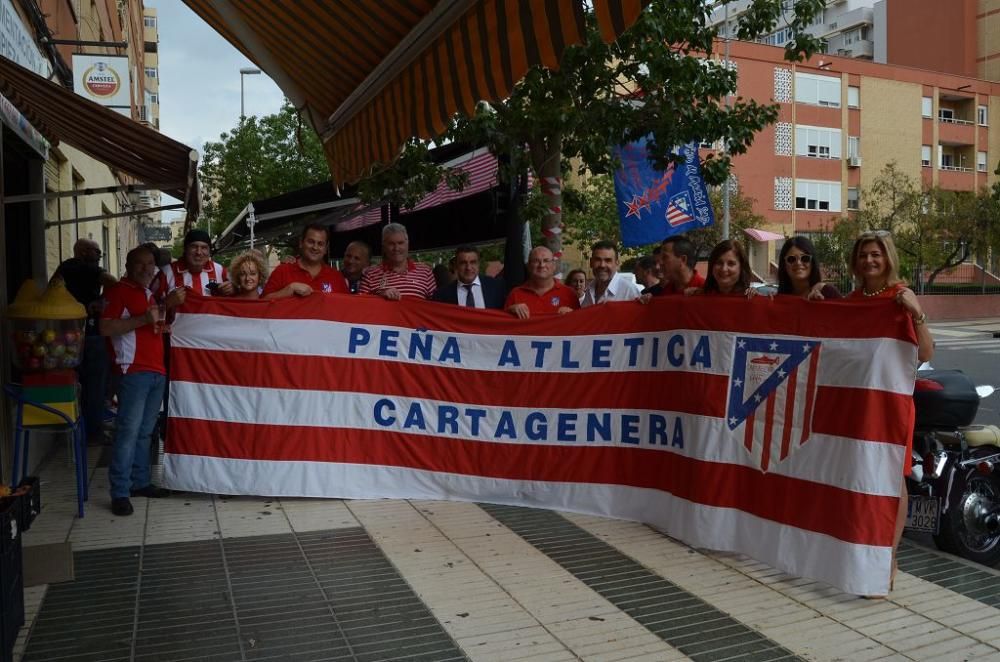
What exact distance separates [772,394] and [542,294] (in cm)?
216

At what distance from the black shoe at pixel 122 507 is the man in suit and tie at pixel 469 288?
9.46 feet

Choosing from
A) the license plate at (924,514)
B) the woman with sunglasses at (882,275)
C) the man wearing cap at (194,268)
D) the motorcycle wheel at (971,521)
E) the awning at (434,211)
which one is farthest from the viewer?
the awning at (434,211)

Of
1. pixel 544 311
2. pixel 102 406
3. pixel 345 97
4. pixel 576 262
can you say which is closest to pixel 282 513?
pixel 544 311

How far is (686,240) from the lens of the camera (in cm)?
635

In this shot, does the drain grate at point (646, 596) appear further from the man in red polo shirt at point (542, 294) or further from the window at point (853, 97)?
the window at point (853, 97)

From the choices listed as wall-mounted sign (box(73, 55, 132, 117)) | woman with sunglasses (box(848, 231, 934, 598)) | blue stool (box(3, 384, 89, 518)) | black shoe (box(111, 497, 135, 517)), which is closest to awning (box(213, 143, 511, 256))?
wall-mounted sign (box(73, 55, 132, 117))

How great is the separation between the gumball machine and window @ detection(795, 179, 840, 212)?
159 feet

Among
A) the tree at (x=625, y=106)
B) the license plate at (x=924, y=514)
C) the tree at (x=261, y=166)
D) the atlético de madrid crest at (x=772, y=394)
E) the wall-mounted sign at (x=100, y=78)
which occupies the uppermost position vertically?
the tree at (x=261, y=166)

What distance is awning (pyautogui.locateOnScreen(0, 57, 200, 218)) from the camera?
653 centimetres

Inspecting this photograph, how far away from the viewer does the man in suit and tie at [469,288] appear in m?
7.18

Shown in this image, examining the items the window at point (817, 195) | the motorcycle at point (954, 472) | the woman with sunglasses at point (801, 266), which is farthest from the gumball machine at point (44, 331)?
the window at point (817, 195)

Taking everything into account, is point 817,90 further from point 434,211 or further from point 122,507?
point 122,507

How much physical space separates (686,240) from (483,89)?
13.7 ft

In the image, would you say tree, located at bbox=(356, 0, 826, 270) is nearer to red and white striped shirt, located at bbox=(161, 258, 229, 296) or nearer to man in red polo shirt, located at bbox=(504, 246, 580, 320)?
red and white striped shirt, located at bbox=(161, 258, 229, 296)
